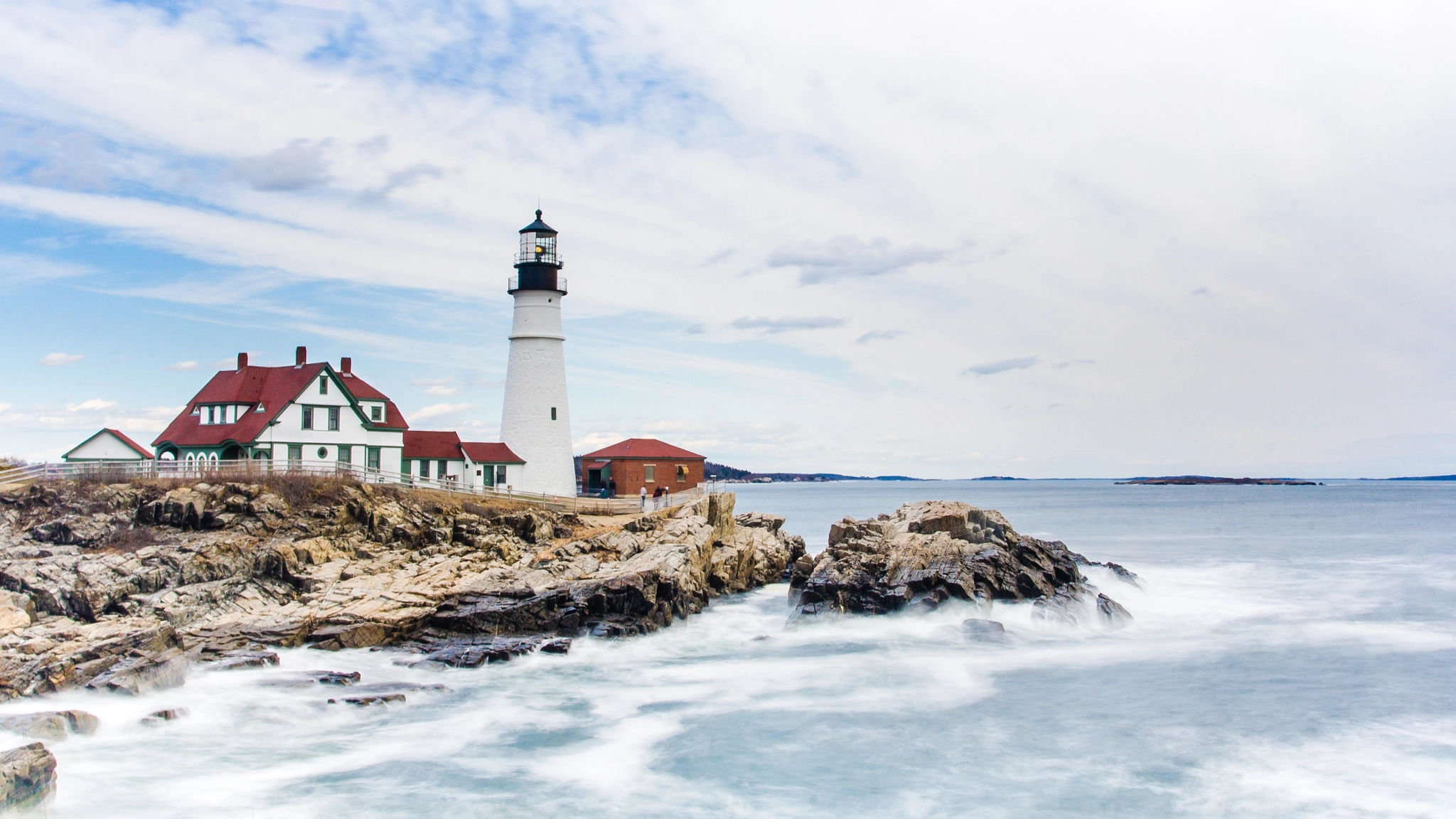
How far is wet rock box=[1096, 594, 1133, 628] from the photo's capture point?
74.2 ft

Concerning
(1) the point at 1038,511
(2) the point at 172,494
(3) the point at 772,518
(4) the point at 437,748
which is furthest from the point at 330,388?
(1) the point at 1038,511

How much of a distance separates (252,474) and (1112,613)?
72.0ft

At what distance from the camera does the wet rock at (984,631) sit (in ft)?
68.2

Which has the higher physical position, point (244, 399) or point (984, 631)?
point (244, 399)

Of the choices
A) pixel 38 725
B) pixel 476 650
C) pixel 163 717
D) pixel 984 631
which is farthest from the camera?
pixel 984 631

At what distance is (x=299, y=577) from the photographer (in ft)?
67.2

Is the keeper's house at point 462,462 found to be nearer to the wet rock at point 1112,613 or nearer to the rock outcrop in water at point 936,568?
the rock outcrop in water at point 936,568

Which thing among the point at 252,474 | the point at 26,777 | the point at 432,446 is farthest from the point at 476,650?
the point at 432,446

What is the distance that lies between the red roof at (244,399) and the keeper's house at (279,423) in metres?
0.03

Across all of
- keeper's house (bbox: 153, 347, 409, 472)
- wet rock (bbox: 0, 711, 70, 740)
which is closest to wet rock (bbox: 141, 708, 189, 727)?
wet rock (bbox: 0, 711, 70, 740)

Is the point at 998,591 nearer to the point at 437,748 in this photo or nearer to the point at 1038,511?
the point at 437,748

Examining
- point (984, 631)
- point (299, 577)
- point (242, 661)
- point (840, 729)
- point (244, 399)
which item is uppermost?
point (244, 399)

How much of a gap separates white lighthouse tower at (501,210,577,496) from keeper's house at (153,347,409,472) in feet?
14.8

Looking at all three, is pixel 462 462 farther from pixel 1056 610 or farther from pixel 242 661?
pixel 1056 610
